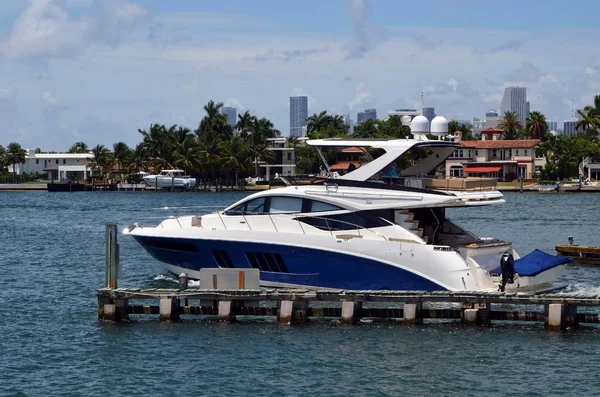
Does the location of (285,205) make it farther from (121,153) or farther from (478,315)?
(121,153)

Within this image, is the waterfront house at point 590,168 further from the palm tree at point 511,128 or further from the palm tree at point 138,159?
the palm tree at point 138,159

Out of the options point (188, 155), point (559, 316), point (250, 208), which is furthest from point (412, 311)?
point (188, 155)

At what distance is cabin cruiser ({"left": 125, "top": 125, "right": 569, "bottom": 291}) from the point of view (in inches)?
1246

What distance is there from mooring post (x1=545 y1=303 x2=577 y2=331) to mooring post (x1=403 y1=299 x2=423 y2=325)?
3485 millimetres

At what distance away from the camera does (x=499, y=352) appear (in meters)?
26.8

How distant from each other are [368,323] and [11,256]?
26.7m

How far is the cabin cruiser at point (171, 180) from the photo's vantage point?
146 meters

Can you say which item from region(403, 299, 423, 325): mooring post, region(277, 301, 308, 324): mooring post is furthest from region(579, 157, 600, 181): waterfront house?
region(277, 301, 308, 324): mooring post

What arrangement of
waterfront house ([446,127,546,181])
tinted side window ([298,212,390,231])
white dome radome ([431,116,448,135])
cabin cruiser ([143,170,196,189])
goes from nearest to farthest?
tinted side window ([298,212,390,231]) < white dome radome ([431,116,448,135]) < waterfront house ([446,127,546,181]) < cabin cruiser ([143,170,196,189])

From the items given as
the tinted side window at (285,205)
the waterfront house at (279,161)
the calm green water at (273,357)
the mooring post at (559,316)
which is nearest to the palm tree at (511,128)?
the waterfront house at (279,161)

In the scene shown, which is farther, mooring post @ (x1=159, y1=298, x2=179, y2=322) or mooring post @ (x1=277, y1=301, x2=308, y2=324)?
mooring post @ (x1=159, y1=298, x2=179, y2=322)

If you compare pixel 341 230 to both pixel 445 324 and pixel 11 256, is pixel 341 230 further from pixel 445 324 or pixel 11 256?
pixel 11 256

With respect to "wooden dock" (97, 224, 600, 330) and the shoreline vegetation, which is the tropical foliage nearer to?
the shoreline vegetation

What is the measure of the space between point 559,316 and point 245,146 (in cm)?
12000
